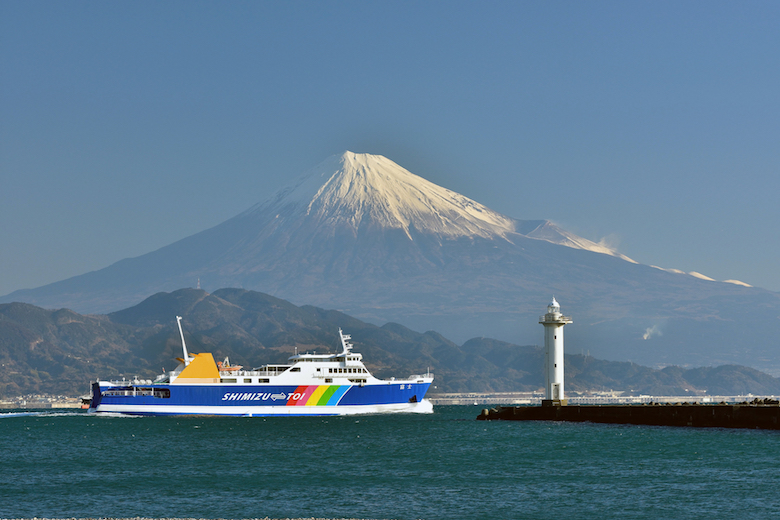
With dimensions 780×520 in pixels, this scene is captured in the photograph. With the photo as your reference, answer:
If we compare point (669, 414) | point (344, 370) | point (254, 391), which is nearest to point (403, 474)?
point (669, 414)

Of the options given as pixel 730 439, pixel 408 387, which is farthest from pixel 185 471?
pixel 408 387

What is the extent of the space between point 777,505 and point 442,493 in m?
11.7

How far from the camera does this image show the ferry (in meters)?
90.2

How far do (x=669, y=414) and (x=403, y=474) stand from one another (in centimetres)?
2950

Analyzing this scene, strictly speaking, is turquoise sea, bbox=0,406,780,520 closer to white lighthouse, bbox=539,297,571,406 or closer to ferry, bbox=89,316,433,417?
white lighthouse, bbox=539,297,571,406

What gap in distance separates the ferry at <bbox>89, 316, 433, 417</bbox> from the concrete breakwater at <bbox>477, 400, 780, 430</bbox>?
2042 cm

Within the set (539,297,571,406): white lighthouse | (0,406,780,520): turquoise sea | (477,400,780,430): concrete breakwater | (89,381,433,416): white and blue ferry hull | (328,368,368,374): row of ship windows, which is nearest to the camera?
(0,406,780,520): turquoise sea

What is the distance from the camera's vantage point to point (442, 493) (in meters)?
36.0

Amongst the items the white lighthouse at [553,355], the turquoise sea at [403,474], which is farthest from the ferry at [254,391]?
the white lighthouse at [553,355]

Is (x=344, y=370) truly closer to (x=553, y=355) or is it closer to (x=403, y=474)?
(x=553, y=355)

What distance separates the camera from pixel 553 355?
6938 cm

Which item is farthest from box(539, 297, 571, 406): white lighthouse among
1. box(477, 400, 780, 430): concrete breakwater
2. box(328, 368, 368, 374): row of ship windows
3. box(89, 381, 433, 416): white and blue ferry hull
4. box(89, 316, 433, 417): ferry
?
box(328, 368, 368, 374): row of ship windows

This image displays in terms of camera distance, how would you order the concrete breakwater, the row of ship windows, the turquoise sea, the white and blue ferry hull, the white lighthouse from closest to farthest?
the turquoise sea → the concrete breakwater → the white lighthouse → the white and blue ferry hull → the row of ship windows

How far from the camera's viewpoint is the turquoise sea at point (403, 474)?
3244 cm
